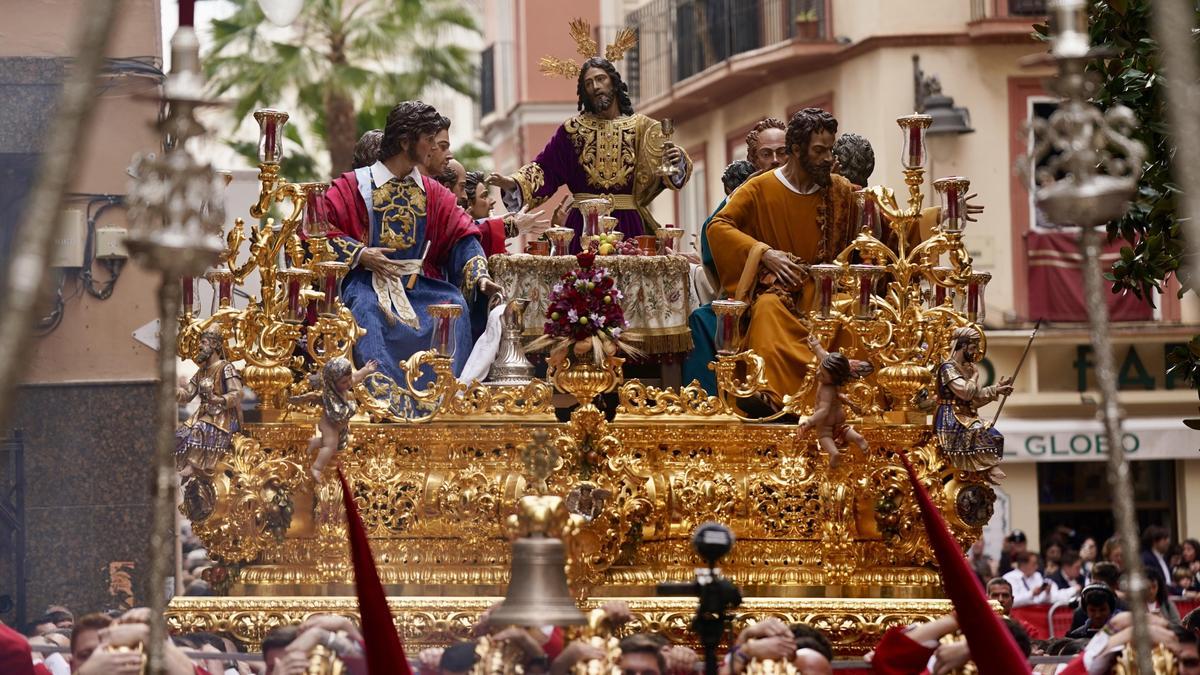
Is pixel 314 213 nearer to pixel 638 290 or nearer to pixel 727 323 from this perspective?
pixel 638 290

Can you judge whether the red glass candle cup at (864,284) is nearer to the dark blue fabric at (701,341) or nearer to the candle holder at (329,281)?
the dark blue fabric at (701,341)

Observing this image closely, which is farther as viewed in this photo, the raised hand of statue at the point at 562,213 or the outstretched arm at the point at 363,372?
the raised hand of statue at the point at 562,213

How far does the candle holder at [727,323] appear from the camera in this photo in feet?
31.7

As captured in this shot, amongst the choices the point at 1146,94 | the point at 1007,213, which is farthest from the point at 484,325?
the point at 1007,213

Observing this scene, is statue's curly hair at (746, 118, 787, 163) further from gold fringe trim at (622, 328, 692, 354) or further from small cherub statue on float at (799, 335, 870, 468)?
small cherub statue on float at (799, 335, 870, 468)

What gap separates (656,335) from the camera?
11.0 m

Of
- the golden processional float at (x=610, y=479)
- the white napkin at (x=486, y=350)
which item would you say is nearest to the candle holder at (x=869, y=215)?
the golden processional float at (x=610, y=479)

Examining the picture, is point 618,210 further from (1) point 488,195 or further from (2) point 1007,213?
(2) point 1007,213

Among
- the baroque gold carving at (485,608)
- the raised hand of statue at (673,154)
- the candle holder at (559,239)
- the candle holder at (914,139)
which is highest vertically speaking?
the raised hand of statue at (673,154)

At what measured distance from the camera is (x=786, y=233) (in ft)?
35.3

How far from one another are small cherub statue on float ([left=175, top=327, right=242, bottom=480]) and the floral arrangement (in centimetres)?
145

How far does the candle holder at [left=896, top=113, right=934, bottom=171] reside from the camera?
9.75 metres

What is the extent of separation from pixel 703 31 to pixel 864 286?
18213 millimetres

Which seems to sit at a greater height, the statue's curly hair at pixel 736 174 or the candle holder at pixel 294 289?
the statue's curly hair at pixel 736 174
